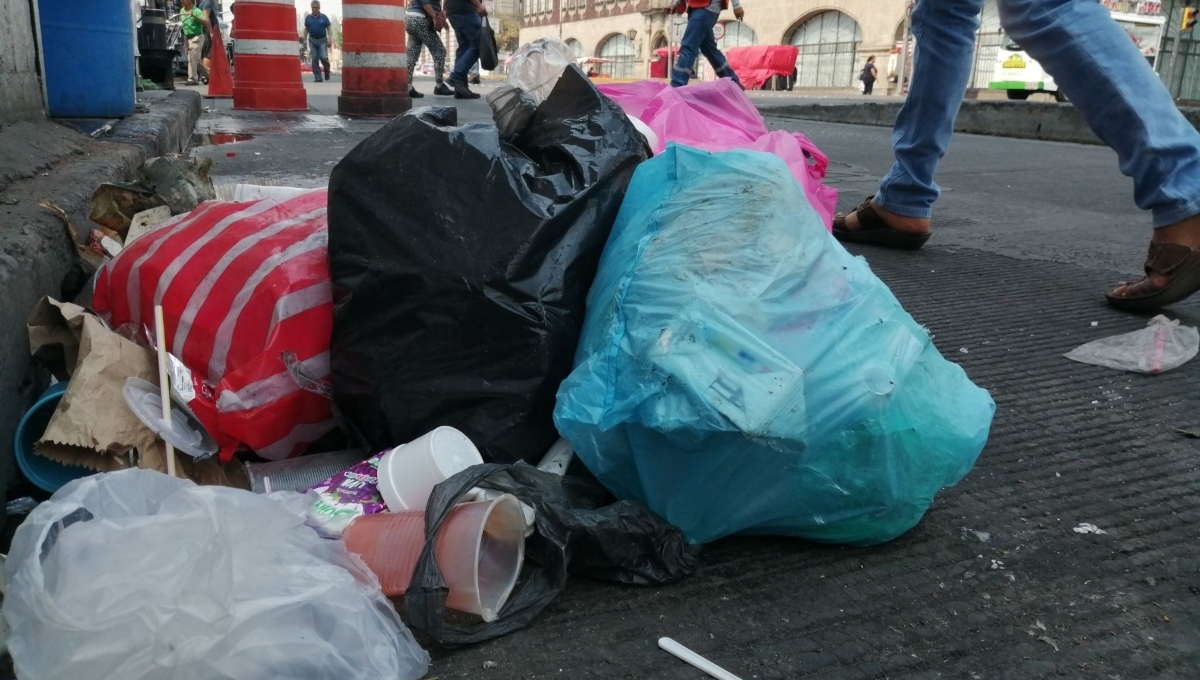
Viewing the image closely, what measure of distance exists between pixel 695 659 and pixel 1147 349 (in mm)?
1495

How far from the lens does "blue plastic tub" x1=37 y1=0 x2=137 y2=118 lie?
11.9 feet

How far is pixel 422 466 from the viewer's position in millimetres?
1287

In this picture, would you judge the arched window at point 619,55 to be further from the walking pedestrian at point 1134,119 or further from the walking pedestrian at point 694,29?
the walking pedestrian at point 1134,119

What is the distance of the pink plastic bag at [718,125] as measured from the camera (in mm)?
2049

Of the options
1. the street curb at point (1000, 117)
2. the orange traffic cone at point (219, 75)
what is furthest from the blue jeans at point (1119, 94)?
the orange traffic cone at point (219, 75)

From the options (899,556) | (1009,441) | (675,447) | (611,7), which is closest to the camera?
(675,447)

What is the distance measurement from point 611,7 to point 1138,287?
5208cm

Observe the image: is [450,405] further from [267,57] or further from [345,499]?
[267,57]

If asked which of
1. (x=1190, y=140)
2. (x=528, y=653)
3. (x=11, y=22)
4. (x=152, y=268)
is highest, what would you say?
(x=11, y=22)

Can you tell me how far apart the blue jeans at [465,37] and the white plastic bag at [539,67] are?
772cm

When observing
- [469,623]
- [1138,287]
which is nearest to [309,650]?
[469,623]

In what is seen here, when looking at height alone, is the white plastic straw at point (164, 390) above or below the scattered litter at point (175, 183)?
below

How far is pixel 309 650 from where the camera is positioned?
969 mm

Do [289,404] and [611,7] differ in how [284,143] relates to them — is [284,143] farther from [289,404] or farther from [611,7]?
[611,7]
